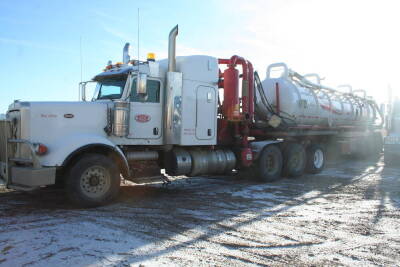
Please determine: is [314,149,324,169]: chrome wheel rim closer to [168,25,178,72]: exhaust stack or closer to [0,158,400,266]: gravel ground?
[0,158,400,266]: gravel ground

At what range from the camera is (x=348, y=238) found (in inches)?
207

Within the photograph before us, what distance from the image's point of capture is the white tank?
→ 11.9 metres

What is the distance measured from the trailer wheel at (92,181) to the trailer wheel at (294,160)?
6.08m

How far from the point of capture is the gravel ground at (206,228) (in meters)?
4.45

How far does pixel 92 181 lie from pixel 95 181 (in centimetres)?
6

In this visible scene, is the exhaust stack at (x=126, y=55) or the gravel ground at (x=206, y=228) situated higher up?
the exhaust stack at (x=126, y=55)

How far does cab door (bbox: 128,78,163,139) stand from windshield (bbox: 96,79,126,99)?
317mm

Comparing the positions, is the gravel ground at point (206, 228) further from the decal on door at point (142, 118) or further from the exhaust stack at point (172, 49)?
the exhaust stack at point (172, 49)

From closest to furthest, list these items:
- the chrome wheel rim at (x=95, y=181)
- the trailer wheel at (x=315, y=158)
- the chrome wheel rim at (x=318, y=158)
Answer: the chrome wheel rim at (x=95, y=181)
the trailer wheel at (x=315, y=158)
the chrome wheel rim at (x=318, y=158)

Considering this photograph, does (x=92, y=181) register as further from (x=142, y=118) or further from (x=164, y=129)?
(x=164, y=129)

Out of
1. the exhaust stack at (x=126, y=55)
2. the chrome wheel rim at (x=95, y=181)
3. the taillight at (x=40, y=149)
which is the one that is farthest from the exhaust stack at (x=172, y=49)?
the taillight at (x=40, y=149)

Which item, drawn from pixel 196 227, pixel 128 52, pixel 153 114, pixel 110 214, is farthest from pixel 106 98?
pixel 196 227

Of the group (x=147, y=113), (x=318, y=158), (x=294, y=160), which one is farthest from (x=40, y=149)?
(x=318, y=158)

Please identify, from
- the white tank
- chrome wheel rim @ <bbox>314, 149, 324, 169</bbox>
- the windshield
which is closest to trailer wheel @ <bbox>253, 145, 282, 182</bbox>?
the white tank
